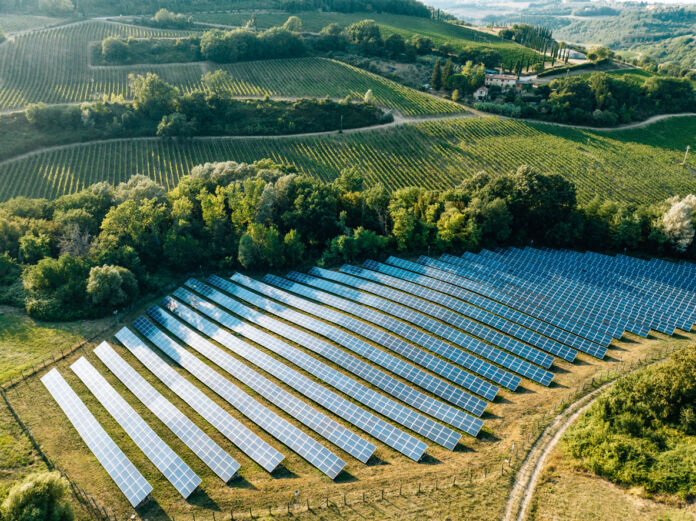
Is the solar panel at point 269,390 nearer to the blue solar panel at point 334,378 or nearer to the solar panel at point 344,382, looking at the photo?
the blue solar panel at point 334,378

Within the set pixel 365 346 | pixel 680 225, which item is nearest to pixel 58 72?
pixel 365 346

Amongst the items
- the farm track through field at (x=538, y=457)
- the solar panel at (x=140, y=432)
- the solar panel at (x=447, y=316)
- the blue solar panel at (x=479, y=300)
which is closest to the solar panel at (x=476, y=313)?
the blue solar panel at (x=479, y=300)

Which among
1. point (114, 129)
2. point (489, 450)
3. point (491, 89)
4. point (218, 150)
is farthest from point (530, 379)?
point (491, 89)

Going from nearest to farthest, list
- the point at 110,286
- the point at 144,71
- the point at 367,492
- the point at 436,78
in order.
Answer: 1. the point at 367,492
2. the point at 110,286
3. the point at 144,71
4. the point at 436,78

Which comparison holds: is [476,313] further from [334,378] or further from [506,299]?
[334,378]

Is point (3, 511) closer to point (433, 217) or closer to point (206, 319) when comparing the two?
point (206, 319)

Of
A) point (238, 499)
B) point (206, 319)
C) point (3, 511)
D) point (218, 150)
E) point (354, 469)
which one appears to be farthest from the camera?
point (218, 150)
